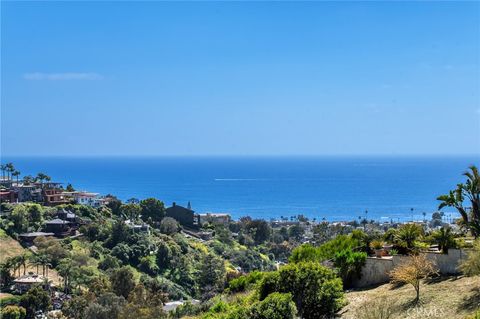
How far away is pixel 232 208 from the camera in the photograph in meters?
198

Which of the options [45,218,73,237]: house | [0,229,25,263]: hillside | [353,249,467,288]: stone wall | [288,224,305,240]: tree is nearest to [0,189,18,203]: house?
[45,218,73,237]: house

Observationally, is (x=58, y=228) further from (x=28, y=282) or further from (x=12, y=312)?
(x=12, y=312)

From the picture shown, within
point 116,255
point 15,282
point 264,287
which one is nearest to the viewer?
point 264,287

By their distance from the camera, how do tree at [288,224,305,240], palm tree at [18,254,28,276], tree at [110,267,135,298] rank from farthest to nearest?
tree at [288,224,305,240] < palm tree at [18,254,28,276] < tree at [110,267,135,298]

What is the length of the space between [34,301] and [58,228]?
28.6m

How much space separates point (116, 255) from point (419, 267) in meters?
48.2

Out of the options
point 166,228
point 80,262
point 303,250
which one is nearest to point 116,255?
point 80,262

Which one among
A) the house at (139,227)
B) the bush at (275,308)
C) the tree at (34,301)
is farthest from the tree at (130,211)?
the bush at (275,308)

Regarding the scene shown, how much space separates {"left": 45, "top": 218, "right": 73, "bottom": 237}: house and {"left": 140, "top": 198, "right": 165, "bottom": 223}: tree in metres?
20.3

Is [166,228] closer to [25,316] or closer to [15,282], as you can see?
[15,282]

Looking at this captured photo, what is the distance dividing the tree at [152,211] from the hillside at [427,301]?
68.3 metres

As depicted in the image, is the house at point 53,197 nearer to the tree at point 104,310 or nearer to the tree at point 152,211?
the tree at point 152,211

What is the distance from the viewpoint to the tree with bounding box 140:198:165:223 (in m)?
91.6

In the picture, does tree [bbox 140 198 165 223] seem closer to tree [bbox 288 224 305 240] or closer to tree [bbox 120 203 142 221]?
tree [bbox 120 203 142 221]
